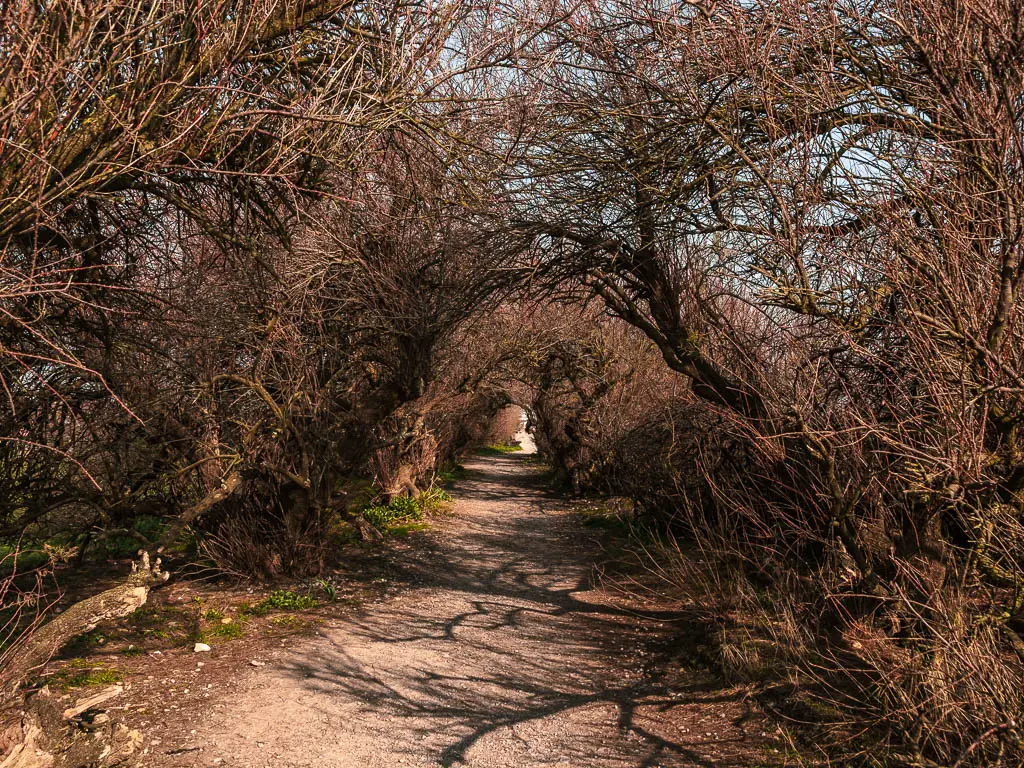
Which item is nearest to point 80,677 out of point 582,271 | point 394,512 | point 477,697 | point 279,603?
point 279,603

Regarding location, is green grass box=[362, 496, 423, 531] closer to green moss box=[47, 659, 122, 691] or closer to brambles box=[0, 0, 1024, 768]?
brambles box=[0, 0, 1024, 768]

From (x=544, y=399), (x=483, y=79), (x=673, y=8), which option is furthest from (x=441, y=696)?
(x=544, y=399)

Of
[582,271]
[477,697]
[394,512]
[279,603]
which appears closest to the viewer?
[477,697]

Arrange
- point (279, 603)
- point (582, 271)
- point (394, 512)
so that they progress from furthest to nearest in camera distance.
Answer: point (394, 512) < point (279, 603) < point (582, 271)

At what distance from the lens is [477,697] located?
22.0 feet

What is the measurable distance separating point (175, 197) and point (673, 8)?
412 cm

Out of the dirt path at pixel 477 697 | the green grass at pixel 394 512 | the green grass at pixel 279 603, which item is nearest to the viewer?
the dirt path at pixel 477 697

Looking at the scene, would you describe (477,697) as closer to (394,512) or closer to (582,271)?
(582,271)

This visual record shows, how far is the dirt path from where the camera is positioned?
5508 millimetres

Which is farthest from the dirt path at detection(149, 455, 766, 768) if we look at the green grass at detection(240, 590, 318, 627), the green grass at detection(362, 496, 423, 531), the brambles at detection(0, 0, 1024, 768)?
the green grass at detection(362, 496, 423, 531)

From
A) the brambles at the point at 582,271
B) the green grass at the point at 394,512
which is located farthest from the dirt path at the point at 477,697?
the green grass at the point at 394,512

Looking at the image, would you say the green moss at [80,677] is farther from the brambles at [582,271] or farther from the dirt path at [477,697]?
the dirt path at [477,697]

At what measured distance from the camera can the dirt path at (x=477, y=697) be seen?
5508 millimetres

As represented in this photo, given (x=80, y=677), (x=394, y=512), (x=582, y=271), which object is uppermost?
(x=582, y=271)
